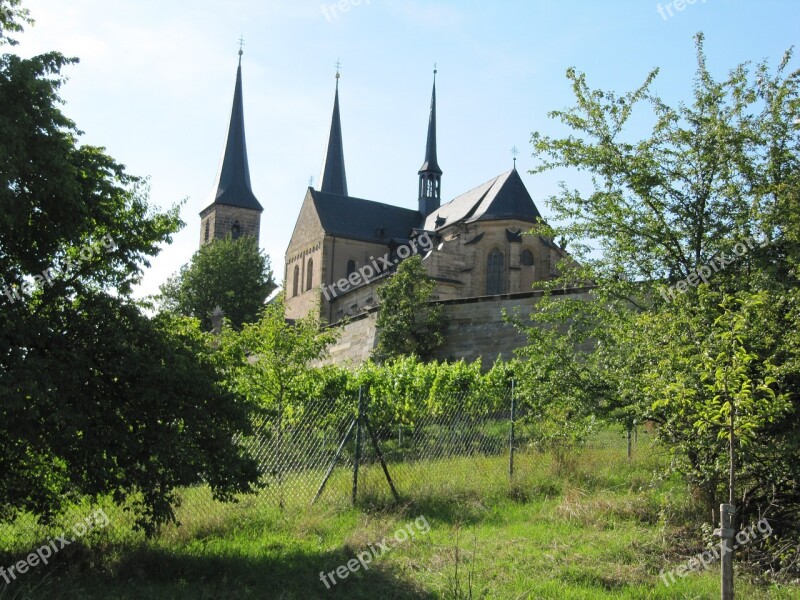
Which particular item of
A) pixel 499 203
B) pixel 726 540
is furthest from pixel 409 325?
pixel 499 203

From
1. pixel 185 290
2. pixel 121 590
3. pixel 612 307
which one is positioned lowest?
A: pixel 121 590

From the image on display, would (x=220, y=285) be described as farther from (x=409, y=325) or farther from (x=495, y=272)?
(x=409, y=325)

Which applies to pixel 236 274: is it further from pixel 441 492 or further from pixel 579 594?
pixel 579 594

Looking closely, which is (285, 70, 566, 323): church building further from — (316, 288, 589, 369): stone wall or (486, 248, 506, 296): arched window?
(316, 288, 589, 369): stone wall

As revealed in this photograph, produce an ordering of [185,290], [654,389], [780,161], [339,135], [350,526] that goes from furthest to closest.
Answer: [339,135], [185,290], [780,161], [350,526], [654,389]

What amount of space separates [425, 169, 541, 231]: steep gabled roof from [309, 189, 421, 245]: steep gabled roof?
6.01m

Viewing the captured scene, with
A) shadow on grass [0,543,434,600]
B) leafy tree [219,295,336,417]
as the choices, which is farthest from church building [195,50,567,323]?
shadow on grass [0,543,434,600]

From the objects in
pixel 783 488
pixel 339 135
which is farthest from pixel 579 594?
pixel 339 135

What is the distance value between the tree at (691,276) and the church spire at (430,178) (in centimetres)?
5470

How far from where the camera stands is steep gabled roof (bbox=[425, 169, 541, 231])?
2042 inches

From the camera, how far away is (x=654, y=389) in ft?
29.7

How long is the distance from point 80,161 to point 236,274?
167 ft

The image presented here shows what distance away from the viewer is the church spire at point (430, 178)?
67.5 meters

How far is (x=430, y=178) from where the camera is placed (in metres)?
68.2
